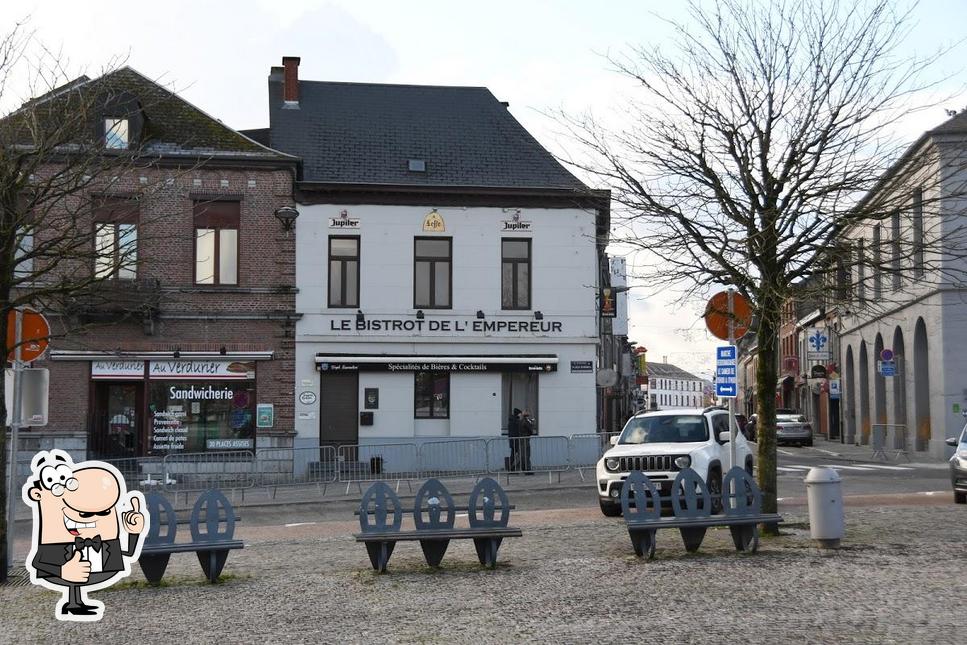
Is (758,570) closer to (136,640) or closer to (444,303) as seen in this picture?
(136,640)

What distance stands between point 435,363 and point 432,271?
245 cm

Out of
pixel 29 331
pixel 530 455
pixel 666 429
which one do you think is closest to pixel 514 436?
pixel 530 455

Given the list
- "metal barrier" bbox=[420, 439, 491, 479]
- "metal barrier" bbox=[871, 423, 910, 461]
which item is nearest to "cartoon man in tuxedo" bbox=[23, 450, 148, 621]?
Result: "metal barrier" bbox=[420, 439, 491, 479]

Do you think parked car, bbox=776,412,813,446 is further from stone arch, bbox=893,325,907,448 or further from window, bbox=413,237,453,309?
window, bbox=413,237,453,309

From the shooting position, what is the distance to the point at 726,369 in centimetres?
1380

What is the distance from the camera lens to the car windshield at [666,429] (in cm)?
1775

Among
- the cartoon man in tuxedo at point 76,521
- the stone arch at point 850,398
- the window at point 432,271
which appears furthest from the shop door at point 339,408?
the stone arch at point 850,398

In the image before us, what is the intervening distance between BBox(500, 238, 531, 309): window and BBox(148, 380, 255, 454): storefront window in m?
6.95

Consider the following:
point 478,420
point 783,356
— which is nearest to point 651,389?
point 783,356

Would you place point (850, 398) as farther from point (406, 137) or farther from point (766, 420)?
point (766, 420)

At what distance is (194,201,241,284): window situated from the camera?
28.0 m

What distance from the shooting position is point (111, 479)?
729cm

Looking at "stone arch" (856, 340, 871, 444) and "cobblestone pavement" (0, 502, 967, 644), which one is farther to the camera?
"stone arch" (856, 340, 871, 444)

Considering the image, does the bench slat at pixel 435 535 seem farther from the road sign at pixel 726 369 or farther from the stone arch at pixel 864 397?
the stone arch at pixel 864 397
